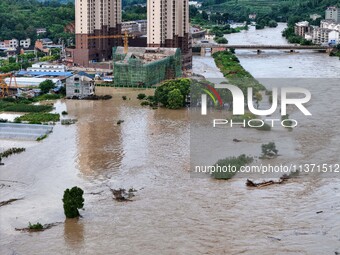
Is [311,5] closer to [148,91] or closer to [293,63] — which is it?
[293,63]

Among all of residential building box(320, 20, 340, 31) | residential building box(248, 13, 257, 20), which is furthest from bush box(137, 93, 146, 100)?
→ residential building box(248, 13, 257, 20)

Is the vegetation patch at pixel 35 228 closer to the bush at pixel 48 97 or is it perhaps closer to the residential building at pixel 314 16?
the bush at pixel 48 97

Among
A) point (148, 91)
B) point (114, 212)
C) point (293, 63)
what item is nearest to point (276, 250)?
point (114, 212)

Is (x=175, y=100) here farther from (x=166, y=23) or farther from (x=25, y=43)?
(x=25, y=43)

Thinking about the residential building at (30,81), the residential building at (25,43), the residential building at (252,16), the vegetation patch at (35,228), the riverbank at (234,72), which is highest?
the residential building at (252,16)

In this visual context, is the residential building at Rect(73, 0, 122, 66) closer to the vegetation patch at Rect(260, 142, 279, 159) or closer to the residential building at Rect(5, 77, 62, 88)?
the residential building at Rect(5, 77, 62, 88)

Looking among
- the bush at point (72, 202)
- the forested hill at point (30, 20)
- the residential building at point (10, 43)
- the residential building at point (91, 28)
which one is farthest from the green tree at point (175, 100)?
the forested hill at point (30, 20)
